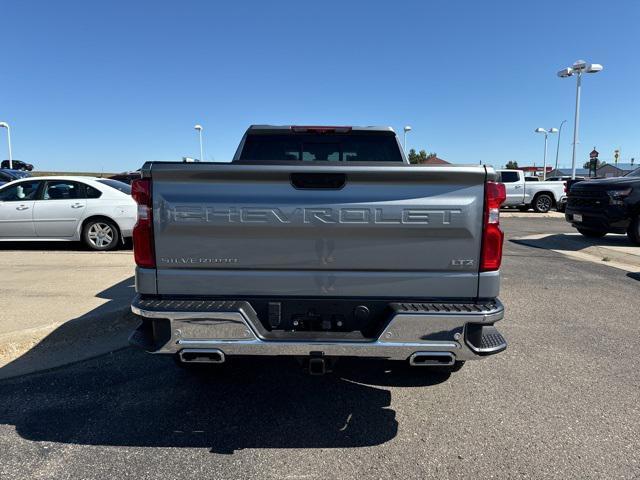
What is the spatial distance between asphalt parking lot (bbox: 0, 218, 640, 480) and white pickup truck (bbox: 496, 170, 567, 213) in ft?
59.6

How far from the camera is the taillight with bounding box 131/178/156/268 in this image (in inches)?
105

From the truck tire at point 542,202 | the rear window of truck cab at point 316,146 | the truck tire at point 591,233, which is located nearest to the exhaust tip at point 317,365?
the rear window of truck cab at point 316,146

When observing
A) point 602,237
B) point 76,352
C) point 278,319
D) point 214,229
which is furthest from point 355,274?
point 602,237

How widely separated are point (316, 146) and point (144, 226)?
2.30 metres

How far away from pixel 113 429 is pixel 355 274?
6.16 ft

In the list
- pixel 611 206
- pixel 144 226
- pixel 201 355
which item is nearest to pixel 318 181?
pixel 144 226

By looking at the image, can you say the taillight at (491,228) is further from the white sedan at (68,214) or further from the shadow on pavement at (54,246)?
the shadow on pavement at (54,246)

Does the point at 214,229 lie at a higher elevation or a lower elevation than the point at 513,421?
higher

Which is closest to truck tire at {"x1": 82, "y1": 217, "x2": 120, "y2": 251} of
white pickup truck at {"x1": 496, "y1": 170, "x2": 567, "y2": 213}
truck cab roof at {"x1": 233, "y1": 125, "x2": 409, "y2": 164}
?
truck cab roof at {"x1": 233, "y1": 125, "x2": 409, "y2": 164}

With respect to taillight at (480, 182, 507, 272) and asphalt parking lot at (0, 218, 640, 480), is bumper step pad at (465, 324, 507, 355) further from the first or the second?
asphalt parking lot at (0, 218, 640, 480)

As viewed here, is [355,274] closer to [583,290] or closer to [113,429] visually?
[113,429]

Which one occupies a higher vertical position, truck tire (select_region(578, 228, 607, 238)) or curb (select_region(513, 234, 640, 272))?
truck tire (select_region(578, 228, 607, 238))

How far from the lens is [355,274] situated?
8.97ft

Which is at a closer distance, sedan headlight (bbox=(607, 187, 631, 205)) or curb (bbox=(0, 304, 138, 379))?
curb (bbox=(0, 304, 138, 379))
